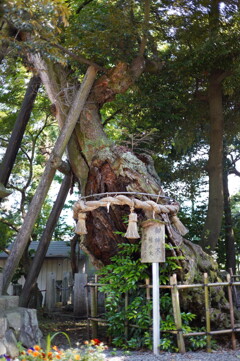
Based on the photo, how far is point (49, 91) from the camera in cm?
973

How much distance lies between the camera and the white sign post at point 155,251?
22.0 feet

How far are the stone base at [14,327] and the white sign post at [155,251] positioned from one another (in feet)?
6.40

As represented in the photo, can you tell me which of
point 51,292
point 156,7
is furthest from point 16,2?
point 51,292

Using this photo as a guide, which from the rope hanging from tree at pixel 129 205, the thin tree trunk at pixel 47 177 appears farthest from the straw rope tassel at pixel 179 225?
the thin tree trunk at pixel 47 177

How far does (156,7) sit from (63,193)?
550 centimetres

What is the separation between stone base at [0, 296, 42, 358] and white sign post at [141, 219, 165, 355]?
195 centimetres

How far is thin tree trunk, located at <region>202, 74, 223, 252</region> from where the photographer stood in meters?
10.9

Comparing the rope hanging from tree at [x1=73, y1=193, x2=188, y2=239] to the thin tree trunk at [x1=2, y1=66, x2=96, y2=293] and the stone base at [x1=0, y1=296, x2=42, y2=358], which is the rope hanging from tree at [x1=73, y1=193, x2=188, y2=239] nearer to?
the thin tree trunk at [x1=2, y1=66, x2=96, y2=293]

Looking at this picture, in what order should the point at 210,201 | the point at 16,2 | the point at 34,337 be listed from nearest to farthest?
the point at 16,2 < the point at 34,337 < the point at 210,201

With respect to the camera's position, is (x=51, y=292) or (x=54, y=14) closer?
(x=54, y=14)

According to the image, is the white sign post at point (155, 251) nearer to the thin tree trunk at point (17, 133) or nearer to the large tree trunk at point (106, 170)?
the large tree trunk at point (106, 170)

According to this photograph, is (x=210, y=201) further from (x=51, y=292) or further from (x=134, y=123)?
(x=51, y=292)

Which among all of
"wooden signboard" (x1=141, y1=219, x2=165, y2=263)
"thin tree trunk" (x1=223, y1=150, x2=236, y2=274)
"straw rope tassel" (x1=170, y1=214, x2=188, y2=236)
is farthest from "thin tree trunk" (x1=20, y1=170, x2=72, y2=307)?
"thin tree trunk" (x1=223, y1=150, x2=236, y2=274)

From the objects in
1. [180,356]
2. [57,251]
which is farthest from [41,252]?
[57,251]
